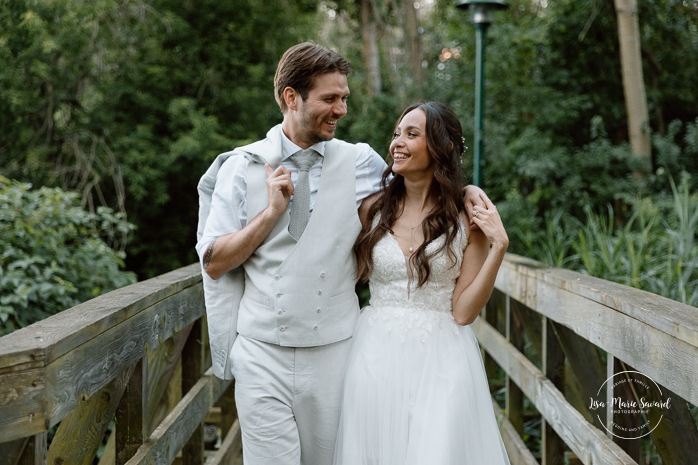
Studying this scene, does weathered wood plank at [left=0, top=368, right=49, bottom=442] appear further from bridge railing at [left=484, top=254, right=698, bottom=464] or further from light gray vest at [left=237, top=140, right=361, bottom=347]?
bridge railing at [left=484, top=254, right=698, bottom=464]

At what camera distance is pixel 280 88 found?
2.72 metres

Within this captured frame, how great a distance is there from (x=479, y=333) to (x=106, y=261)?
2.66 meters

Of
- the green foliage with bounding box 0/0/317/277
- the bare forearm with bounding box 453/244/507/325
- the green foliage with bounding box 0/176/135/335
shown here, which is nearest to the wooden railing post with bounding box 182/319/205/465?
the green foliage with bounding box 0/176/135/335

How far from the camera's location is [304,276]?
259cm

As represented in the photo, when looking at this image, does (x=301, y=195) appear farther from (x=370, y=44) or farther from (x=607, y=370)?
(x=370, y=44)

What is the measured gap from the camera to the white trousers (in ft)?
8.45

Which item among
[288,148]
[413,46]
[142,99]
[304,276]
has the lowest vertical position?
[304,276]

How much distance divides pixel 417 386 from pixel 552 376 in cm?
93

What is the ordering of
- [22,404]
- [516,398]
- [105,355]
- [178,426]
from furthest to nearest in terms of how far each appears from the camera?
[516,398], [178,426], [105,355], [22,404]

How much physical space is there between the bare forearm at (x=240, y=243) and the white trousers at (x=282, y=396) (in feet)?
0.99

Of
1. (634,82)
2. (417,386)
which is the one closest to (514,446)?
(417,386)

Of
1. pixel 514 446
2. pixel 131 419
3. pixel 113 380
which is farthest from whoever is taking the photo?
pixel 514 446

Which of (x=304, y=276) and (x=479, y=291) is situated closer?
(x=304, y=276)

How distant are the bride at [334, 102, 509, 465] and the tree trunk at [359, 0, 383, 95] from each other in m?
11.2
